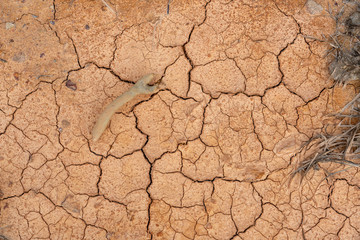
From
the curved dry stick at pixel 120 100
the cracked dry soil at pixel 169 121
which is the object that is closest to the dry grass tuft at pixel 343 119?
the cracked dry soil at pixel 169 121

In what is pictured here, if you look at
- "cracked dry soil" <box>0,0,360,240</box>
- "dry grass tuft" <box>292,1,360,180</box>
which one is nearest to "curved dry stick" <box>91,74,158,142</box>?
"cracked dry soil" <box>0,0,360,240</box>

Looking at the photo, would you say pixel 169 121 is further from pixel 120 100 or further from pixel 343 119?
pixel 343 119

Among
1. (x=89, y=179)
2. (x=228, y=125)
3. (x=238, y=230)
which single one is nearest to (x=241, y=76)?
(x=228, y=125)

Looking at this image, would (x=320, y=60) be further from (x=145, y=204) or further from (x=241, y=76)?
(x=145, y=204)

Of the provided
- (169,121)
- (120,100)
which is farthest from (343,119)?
(120,100)

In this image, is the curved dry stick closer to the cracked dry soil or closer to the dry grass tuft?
the cracked dry soil

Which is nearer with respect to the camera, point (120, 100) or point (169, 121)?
point (120, 100)
